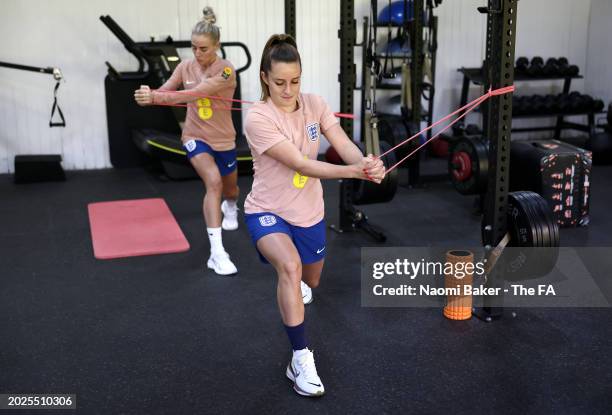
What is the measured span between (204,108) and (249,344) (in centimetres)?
144

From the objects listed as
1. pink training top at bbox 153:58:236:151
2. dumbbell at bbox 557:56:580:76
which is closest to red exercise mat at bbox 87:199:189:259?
pink training top at bbox 153:58:236:151

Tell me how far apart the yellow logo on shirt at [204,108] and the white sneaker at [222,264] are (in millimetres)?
765

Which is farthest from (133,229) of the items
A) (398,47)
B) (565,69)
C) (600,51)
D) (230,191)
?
(600,51)

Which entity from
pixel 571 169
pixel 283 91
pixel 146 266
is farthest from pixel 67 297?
pixel 571 169

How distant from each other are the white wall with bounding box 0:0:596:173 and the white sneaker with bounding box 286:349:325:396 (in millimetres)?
5113

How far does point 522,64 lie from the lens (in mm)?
7539

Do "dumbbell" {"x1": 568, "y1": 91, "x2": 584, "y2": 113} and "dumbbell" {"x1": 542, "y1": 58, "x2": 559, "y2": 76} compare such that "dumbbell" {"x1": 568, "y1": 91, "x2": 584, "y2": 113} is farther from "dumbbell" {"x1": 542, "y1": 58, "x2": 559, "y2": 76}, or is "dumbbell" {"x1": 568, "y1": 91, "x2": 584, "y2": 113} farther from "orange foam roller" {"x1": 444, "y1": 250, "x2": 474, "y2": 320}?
"orange foam roller" {"x1": 444, "y1": 250, "x2": 474, "y2": 320}

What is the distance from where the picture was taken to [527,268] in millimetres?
2994

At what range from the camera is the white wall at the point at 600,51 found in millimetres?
8102

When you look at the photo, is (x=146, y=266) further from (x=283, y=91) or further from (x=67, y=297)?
(x=283, y=91)

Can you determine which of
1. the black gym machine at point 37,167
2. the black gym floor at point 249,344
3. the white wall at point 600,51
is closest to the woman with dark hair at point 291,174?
the black gym floor at point 249,344

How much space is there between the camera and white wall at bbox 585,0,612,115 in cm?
810

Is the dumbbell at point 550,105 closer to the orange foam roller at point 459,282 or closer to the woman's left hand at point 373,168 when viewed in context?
the orange foam roller at point 459,282

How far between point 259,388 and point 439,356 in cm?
76
